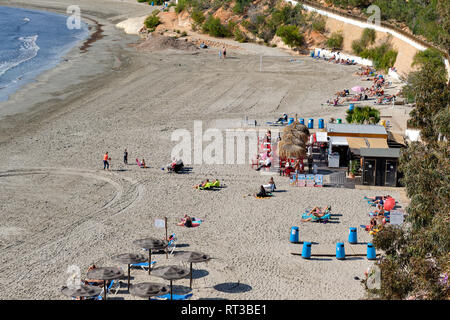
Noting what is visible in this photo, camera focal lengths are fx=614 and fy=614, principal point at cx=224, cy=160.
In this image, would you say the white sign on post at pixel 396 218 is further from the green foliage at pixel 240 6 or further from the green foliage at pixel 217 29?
the green foliage at pixel 240 6

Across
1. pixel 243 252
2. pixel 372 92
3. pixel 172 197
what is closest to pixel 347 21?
pixel 372 92

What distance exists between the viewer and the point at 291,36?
6188 centimetres

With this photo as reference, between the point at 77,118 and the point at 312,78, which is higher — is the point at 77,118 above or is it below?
below

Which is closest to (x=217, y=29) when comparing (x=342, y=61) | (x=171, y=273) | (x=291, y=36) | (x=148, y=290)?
(x=291, y=36)

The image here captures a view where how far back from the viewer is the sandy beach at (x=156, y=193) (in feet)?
59.2

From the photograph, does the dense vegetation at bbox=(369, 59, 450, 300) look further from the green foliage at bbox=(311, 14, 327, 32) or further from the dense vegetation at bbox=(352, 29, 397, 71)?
the green foliage at bbox=(311, 14, 327, 32)

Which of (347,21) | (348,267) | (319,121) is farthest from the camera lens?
(347,21)

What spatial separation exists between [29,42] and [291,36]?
31145 millimetres

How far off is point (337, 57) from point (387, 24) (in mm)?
5258

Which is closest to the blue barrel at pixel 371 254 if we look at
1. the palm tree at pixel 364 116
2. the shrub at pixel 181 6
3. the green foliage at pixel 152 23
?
the palm tree at pixel 364 116

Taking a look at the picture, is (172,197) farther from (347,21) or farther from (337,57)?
(347,21)

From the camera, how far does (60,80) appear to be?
50.2 meters

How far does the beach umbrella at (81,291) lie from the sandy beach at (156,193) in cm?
142

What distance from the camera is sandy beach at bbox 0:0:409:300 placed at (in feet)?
59.2
